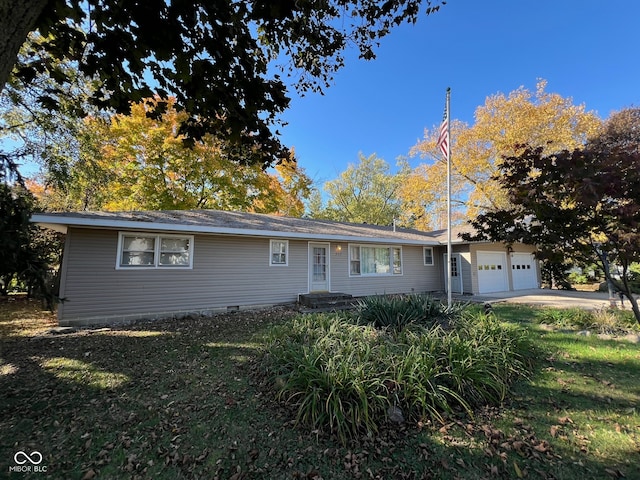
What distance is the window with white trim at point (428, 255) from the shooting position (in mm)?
14955

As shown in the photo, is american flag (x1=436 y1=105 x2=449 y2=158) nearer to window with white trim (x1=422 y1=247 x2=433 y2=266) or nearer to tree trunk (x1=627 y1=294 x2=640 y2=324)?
tree trunk (x1=627 y1=294 x2=640 y2=324)

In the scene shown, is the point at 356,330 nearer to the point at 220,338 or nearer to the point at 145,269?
the point at 220,338

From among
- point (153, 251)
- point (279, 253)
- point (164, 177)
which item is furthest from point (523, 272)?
point (164, 177)

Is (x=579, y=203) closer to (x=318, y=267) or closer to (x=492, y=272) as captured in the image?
(x=318, y=267)

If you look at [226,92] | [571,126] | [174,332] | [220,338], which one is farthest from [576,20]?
[174,332]

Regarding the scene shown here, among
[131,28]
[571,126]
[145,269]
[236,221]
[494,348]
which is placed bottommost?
[494,348]

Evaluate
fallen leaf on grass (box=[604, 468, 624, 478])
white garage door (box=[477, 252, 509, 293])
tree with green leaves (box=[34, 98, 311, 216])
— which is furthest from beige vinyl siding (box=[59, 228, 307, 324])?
white garage door (box=[477, 252, 509, 293])

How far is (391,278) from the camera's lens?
13586 mm

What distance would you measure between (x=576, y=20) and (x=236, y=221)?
14584mm

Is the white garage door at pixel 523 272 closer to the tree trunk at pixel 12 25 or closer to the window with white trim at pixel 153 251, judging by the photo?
the window with white trim at pixel 153 251

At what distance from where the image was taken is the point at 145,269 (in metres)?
8.58

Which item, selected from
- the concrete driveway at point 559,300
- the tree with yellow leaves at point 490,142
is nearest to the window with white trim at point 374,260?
the concrete driveway at point 559,300

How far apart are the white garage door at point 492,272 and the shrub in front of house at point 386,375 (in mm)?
10736

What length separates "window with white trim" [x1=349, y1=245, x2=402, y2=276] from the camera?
504 inches
